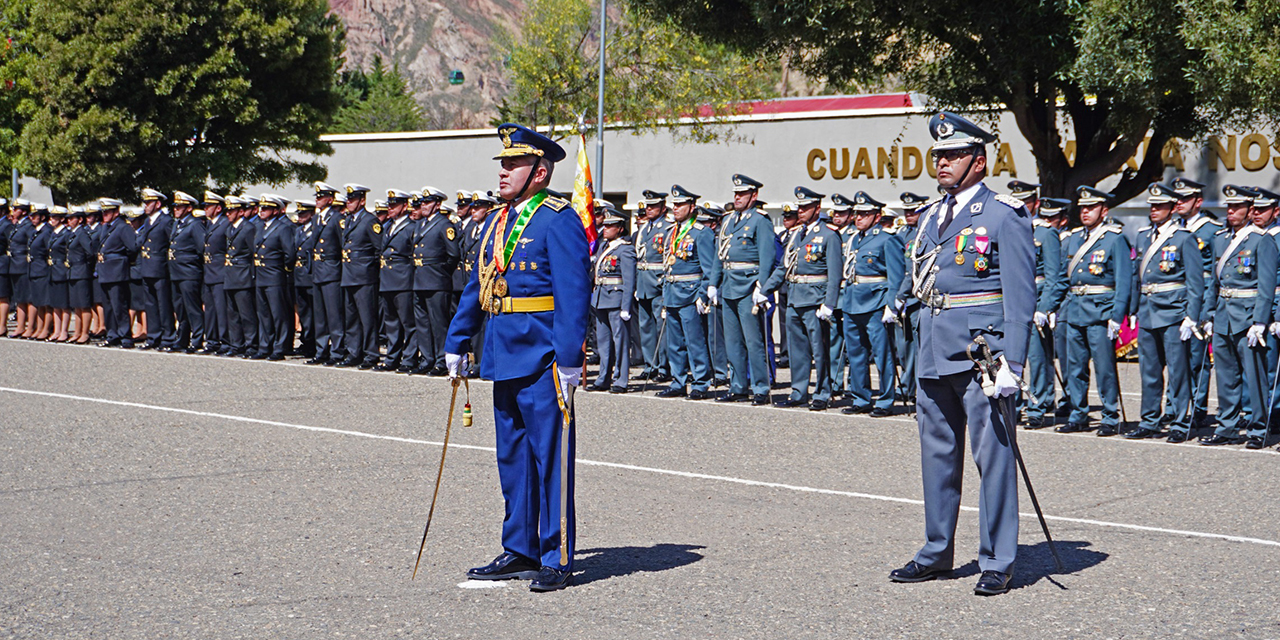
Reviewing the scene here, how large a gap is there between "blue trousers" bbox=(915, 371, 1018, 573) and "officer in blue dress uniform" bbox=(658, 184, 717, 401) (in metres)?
7.39

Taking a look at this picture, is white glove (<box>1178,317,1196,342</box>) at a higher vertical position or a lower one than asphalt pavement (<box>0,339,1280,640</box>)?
higher

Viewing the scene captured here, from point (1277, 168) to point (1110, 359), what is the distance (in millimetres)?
16195

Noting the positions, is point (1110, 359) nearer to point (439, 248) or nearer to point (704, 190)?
point (439, 248)

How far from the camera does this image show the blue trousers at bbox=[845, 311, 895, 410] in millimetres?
12547

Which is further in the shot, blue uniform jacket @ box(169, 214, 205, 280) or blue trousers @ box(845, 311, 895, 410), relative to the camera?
blue uniform jacket @ box(169, 214, 205, 280)

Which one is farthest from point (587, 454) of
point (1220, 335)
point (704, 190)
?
point (704, 190)

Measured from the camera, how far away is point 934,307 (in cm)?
627

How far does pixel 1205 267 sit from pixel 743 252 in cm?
410

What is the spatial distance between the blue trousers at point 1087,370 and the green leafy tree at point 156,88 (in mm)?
20128

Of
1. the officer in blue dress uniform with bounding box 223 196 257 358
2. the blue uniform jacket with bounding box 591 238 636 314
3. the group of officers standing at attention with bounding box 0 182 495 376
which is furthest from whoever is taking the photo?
the officer in blue dress uniform with bounding box 223 196 257 358

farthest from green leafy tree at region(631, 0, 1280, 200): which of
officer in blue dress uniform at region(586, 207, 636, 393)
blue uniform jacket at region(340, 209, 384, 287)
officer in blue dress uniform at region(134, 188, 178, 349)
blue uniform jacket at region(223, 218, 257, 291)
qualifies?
officer in blue dress uniform at region(134, 188, 178, 349)

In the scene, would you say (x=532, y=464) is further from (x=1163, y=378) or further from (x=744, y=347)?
(x=744, y=347)

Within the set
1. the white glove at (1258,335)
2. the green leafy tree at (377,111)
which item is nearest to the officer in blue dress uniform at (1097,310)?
the white glove at (1258,335)

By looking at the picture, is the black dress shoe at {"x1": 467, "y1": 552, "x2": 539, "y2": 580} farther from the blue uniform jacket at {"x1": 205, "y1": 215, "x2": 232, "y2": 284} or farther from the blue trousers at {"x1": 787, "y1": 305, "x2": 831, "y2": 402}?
the blue uniform jacket at {"x1": 205, "y1": 215, "x2": 232, "y2": 284}
